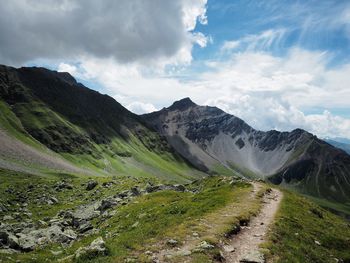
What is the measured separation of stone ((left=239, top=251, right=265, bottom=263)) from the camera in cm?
2420

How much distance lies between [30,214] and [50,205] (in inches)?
352

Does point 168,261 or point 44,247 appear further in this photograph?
point 44,247

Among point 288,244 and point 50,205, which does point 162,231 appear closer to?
point 288,244

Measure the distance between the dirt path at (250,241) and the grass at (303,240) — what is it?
33.9 inches

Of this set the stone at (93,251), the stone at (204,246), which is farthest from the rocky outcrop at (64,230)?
the stone at (204,246)

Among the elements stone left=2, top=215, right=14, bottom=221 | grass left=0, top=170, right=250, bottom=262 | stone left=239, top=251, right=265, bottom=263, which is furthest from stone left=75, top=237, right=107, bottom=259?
stone left=2, top=215, right=14, bottom=221

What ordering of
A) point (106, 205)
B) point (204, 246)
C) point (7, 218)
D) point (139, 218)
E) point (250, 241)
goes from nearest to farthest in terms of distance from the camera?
point (204, 246) < point (250, 241) < point (139, 218) < point (106, 205) < point (7, 218)

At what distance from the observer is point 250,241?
29.0 meters

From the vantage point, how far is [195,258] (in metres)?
23.0

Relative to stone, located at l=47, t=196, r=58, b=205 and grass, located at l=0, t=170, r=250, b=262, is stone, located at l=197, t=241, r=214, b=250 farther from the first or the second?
stone, located at l=47, t=196, r=58, b=205

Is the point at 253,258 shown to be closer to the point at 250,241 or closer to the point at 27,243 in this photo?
the point at 250,241

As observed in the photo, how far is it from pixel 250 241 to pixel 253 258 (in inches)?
182

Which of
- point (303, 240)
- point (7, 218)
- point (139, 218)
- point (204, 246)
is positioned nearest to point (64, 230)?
point (139, 218)

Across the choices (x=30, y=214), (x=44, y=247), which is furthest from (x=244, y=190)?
(x=30, y=214)
